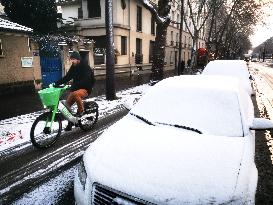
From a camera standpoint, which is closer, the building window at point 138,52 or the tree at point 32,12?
the tree at point 32,12

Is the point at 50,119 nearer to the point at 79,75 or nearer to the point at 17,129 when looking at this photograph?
the point at 79,75

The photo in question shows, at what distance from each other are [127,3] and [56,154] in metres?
24.5

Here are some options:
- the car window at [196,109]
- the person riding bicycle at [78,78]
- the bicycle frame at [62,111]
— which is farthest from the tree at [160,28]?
the car window at [196,109]

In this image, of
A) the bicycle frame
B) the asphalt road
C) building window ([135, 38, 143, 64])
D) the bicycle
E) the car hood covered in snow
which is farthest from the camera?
building window ([135, 38, 143, 64])

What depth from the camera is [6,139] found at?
659 cm

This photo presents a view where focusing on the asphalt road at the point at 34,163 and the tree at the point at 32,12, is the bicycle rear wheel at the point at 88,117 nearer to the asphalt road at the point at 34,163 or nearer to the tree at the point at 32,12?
the asphalt road at the point at 34,163

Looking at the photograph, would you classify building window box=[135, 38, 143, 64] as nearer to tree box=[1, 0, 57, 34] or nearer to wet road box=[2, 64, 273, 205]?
tree box=[1, 0, 57, 34]

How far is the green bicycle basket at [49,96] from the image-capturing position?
539 centimetres

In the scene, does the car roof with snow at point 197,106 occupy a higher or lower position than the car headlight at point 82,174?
higher

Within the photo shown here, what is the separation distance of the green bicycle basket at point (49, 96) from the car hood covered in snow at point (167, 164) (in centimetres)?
240

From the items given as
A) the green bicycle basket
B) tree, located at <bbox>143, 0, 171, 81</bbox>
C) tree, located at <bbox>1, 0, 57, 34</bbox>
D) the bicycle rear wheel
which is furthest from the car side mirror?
tree, located at <bbox>1, 0, 57, 34</bbox>

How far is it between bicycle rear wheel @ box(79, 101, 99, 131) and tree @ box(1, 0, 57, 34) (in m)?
19.5

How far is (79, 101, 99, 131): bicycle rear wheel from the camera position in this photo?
7018mm

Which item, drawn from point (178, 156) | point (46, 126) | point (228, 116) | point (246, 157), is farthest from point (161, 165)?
point (46, 126)
